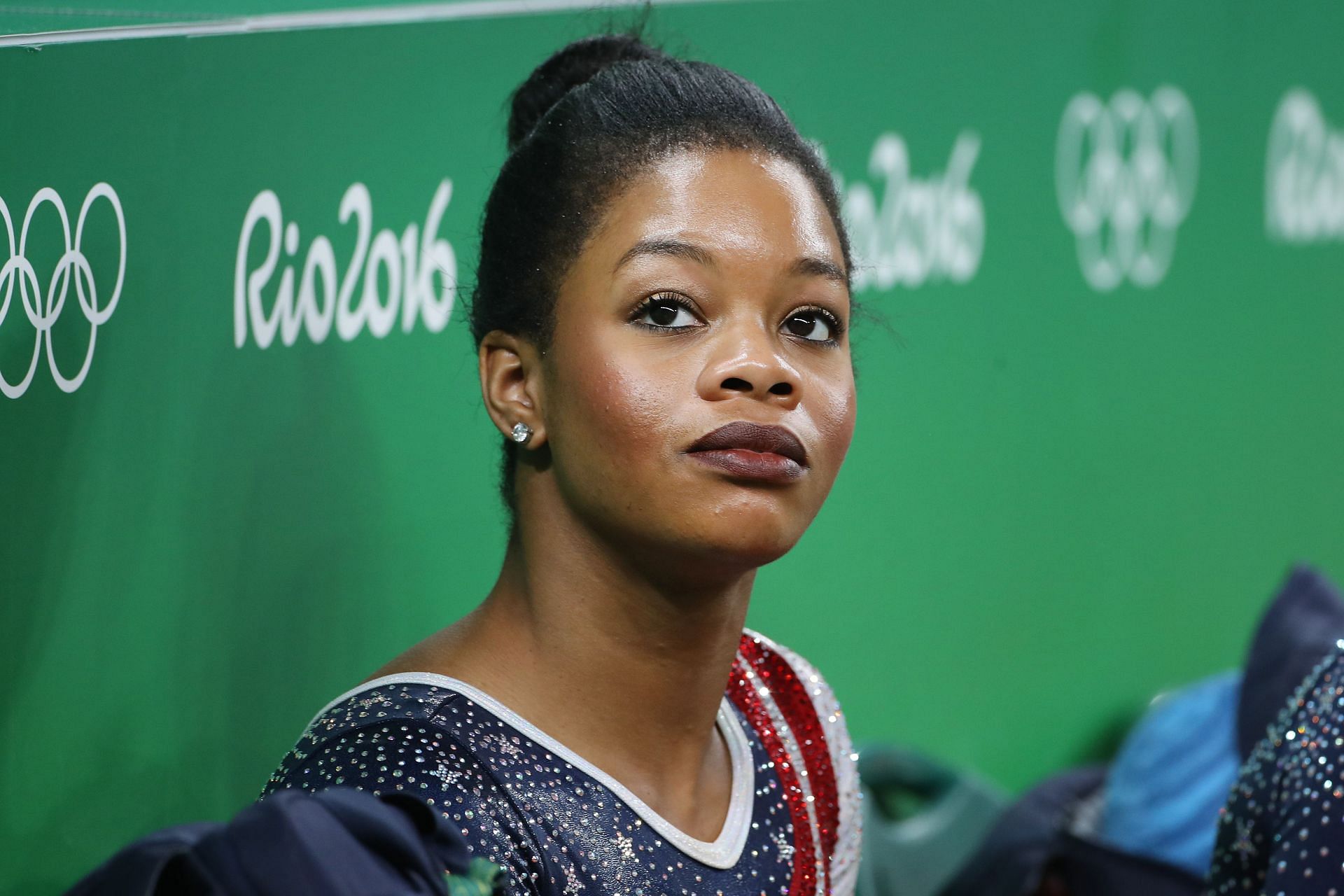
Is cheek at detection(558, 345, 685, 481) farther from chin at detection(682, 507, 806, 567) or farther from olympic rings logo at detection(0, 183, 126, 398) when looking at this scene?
olympic rings logo at detection(0, 183, 126, 398)

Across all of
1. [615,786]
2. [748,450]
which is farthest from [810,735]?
[748,450]

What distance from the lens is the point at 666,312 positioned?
1.09 meters

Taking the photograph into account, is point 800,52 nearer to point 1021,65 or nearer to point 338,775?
point 1021,65

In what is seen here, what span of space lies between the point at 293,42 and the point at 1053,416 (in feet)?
4.60

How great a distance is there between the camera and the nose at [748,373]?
106cm

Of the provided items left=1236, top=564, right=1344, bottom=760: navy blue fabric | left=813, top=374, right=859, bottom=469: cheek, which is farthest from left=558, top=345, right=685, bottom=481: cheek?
left=1236, top=564, right=1344, bottom=760: navy blue fabric

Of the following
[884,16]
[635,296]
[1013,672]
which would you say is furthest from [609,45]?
[1013,672]

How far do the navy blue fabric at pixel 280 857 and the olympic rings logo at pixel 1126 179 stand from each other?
1813mm

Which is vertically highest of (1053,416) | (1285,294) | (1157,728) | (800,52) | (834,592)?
(800,52)

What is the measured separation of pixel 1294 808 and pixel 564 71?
0.82m

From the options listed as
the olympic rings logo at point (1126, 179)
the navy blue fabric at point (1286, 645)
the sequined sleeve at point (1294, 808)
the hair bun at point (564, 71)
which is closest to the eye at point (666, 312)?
the hair bun at point (564, 71)

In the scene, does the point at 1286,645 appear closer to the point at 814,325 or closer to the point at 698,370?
the point at 814,325

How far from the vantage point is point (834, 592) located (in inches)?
83.4

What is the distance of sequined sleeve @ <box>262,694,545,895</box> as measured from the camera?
101 centimetres
